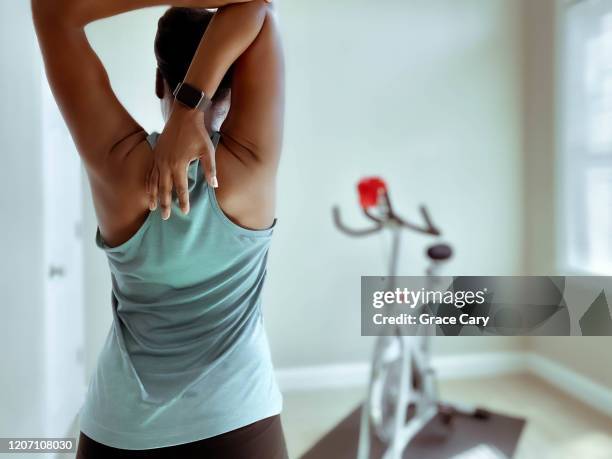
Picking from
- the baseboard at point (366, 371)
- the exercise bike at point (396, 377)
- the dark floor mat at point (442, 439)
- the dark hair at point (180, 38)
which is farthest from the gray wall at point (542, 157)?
the dark hair at point (180, 38)

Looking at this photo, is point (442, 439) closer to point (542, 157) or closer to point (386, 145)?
point (386, 145)

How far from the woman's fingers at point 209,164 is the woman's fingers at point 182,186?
21 millimetres

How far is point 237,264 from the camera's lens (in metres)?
0.69

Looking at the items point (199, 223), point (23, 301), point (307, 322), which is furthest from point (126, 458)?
point (307, 322)

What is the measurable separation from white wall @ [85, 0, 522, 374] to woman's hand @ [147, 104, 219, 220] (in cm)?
251

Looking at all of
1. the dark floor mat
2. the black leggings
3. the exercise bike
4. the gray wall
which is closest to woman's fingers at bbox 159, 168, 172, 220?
the black leggings

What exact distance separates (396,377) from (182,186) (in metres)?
2.10

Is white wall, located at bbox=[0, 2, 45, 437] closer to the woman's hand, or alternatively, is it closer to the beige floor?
the woman's hand

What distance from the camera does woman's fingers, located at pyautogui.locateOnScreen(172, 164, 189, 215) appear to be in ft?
1.86

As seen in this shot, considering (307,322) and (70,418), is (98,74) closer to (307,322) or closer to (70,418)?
(70,418)

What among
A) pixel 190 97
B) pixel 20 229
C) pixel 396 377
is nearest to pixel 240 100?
pixel 190 97

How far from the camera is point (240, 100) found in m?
0.62

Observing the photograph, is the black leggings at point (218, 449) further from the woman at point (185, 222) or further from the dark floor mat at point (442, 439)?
the dark floor mat at point (442, 439)

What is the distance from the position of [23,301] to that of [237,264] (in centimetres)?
90
